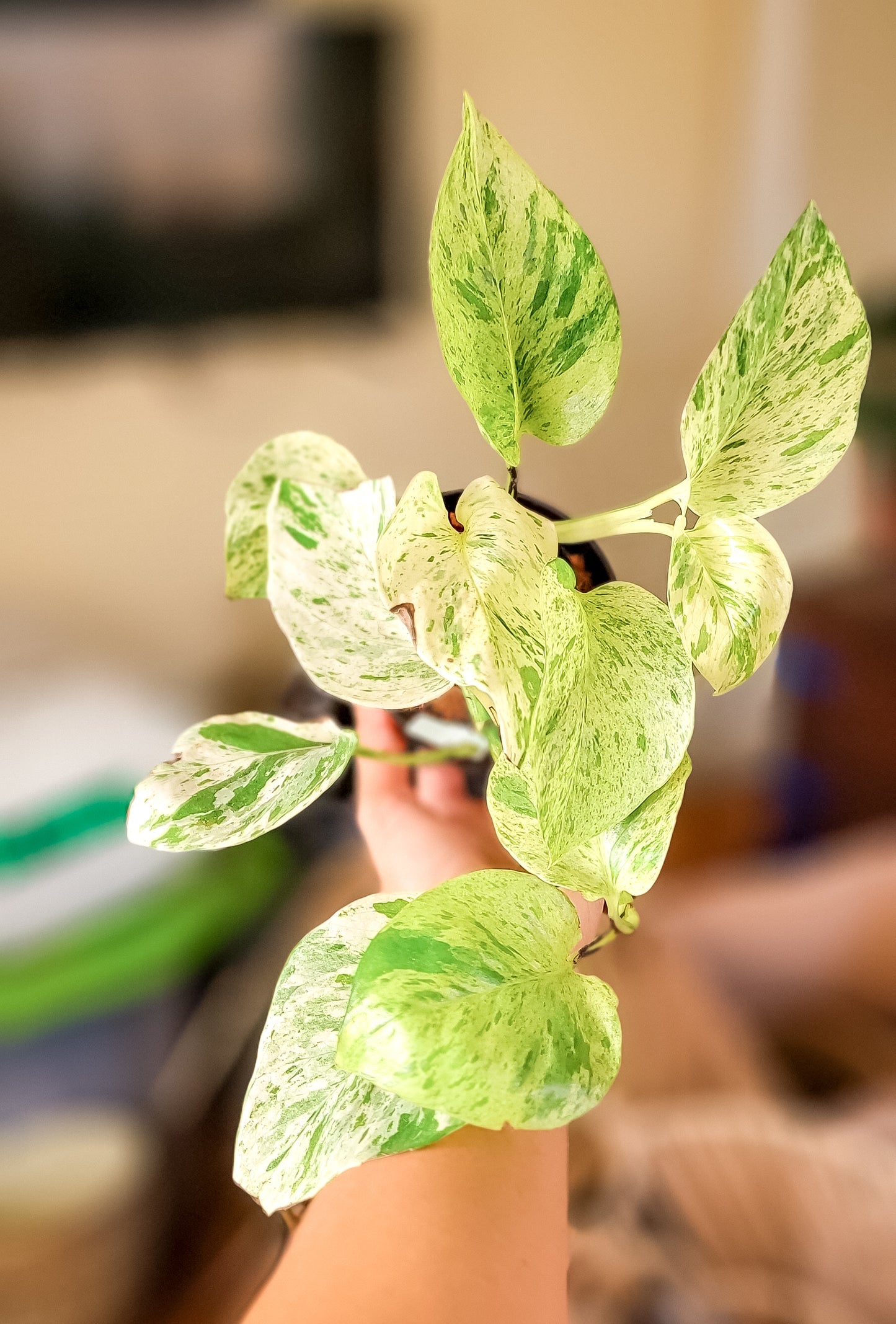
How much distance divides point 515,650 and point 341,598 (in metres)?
0.06

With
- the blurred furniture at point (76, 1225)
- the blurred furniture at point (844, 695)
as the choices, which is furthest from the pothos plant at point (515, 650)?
the blurred furniture at point (844, 695)

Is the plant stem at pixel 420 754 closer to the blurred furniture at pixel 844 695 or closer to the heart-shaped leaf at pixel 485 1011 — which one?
the heart-shaped leaf at pixel 485 1011

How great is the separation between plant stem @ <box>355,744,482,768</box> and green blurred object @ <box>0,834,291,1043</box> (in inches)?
30.2

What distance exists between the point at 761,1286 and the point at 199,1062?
614mm

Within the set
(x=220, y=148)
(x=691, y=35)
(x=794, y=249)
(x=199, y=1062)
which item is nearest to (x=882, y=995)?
(x=199, y=1062)

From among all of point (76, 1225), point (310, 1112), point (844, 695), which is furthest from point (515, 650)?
point (844, 695)

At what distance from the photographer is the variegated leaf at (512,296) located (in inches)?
8.2

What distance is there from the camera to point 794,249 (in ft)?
0.68

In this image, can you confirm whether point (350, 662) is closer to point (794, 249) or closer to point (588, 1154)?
point (794, 249)

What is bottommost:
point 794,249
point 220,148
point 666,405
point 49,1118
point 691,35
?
point 49,1118

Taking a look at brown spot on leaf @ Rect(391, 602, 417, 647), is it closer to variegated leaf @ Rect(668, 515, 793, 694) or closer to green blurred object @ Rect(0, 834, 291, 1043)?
variegated leaf @ Rect(668, 515, 793, 694)

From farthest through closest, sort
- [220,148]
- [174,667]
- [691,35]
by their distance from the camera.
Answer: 1. [691,35]
2. [174,667]
3. [220,148]

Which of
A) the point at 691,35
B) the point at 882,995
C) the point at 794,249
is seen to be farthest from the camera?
the point at 691,35

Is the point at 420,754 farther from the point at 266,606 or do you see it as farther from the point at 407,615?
the point at 266,606
